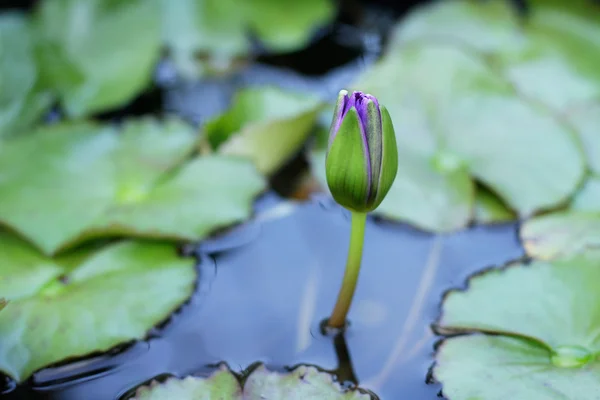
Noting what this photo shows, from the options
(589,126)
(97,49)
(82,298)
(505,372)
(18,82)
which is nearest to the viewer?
(505,372)

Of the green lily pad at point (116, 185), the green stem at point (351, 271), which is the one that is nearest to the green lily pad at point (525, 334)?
the green stem at point (351, 271)

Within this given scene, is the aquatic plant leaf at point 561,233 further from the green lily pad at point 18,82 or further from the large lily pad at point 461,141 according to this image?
the green lily pad at point 18,82

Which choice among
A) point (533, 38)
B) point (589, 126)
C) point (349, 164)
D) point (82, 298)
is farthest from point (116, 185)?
point (533, 38)

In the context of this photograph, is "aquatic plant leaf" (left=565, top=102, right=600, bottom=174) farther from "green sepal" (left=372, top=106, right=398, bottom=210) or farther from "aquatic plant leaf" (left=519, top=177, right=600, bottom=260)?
"green sepal" (left=372, top=106, right=398, bottom=210)

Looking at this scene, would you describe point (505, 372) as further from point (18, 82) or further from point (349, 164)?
point (18, 82)

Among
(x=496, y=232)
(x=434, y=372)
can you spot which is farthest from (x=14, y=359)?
(x=496, y=232)

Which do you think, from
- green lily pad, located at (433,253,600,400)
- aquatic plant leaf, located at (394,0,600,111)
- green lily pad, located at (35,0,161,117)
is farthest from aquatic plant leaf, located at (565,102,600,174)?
green lily pad, located at (35,0,161,117)

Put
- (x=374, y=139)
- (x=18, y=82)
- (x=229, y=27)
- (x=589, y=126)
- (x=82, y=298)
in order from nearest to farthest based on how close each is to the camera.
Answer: (x=374, y=139), (x=82, y=298), (x=589, y=126), (x=18, y=82), (x=229, y=27)
